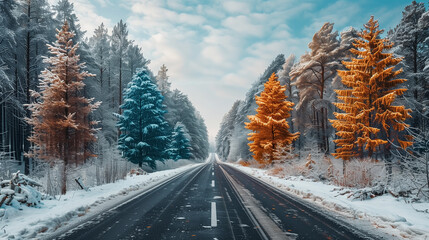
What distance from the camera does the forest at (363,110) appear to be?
10.3m

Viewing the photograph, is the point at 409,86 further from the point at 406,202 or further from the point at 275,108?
the point at 406,202

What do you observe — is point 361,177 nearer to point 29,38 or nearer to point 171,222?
point 171,222

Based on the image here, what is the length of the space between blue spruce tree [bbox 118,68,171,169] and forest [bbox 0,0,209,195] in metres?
0.10

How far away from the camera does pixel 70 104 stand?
37.6 ft

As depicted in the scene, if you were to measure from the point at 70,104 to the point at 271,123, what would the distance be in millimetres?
17467

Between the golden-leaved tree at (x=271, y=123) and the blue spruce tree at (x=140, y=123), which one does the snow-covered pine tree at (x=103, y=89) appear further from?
the golden-leaved tree at (x=271, y=123)

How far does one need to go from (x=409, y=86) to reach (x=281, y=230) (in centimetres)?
2291

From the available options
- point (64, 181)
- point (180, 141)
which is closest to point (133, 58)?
point (180, 141)

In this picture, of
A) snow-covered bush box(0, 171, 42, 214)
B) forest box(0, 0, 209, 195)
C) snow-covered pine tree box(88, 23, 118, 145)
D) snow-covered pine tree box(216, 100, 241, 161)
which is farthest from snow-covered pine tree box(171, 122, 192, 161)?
snow-covered bush box(0, 171, 42, 214)

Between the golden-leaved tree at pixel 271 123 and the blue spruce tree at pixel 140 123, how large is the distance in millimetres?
10159

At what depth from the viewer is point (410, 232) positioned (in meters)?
5.00

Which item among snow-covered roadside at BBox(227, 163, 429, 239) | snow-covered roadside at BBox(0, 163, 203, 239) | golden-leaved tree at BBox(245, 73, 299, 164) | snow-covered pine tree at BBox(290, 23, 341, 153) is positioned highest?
snow-covered pine tree at BBox(290, 23, 341, 153)

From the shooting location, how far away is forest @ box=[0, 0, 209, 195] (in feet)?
36.1

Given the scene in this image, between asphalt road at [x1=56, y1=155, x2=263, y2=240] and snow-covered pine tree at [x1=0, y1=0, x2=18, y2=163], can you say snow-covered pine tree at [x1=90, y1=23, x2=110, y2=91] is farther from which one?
asphalt road at [x1=56, y1=155, x2=263, y2=240]
